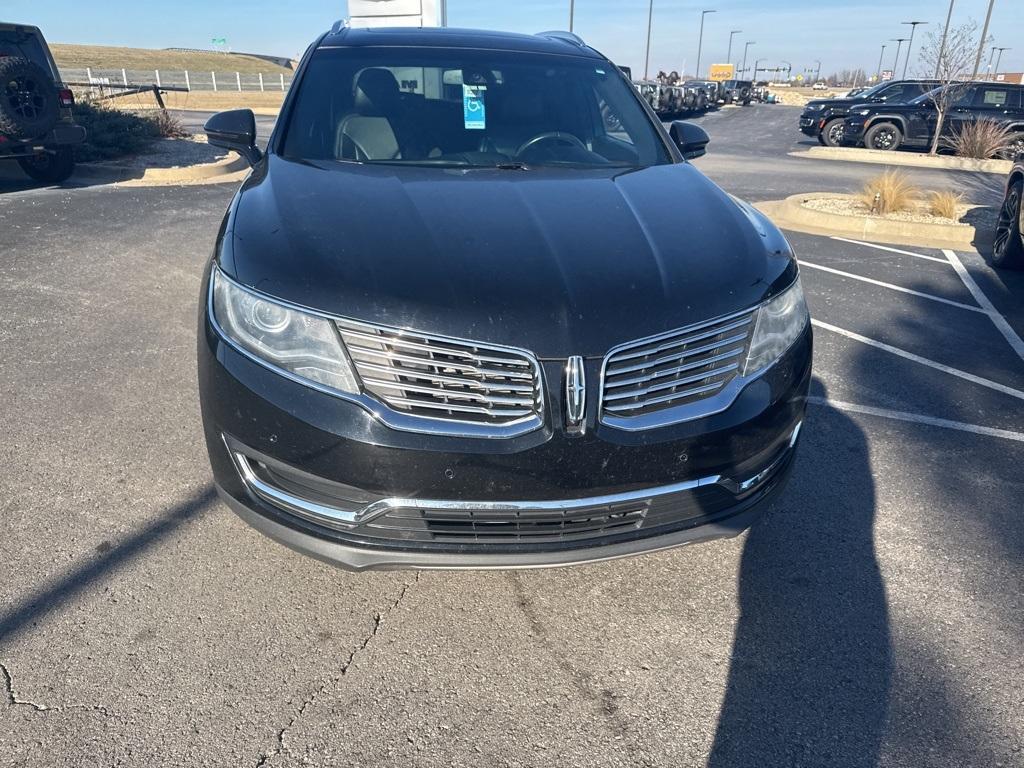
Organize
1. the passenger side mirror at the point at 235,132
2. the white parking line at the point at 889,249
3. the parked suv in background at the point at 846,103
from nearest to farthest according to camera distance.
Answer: the passenger side mirror at the point at 235,132, the white parking line at the point at 889,249, the parked suv in background at the point at 846,103

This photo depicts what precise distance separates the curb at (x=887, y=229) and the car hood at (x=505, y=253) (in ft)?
23.1

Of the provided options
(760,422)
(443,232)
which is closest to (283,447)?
(443,232)

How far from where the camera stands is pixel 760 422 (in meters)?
2.32

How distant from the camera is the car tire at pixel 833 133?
781 inches

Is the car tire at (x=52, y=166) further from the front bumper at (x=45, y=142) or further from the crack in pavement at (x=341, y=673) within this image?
the crack in pavement at (x=341, y=673)

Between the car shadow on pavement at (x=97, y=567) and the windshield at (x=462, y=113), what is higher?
the windshield at (x=462, y=113)

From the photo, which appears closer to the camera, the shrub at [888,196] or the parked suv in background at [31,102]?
the parked suv in background at [31,102]

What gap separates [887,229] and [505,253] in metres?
8.27

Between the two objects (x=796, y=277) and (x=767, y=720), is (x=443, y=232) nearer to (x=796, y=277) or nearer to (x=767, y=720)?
(x=796, y=277)

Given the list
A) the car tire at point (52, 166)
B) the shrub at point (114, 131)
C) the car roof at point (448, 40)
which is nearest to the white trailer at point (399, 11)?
the shrub at point (114, 131)

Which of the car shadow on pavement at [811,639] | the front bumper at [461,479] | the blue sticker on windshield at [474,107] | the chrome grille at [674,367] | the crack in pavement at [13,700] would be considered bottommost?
the car shadow on pavement at [811,639]

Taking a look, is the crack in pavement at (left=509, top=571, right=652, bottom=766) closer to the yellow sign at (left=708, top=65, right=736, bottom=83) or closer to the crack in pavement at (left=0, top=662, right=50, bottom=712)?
the crack in pavement at (left=0, top=662, right=50, bottom=712)

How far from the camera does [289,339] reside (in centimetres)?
217

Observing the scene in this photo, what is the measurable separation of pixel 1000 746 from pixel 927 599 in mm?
647
